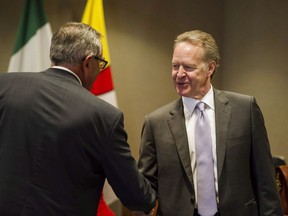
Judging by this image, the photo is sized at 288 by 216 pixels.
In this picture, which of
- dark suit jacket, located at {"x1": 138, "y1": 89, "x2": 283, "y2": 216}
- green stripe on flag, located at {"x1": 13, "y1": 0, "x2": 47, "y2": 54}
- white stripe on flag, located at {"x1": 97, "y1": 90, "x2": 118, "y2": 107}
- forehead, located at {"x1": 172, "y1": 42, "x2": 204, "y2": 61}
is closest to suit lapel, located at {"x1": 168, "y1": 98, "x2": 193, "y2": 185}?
dark suit jacket, located at {"x1": 138, "y1": 89, "x2": 283, "y2": 216}

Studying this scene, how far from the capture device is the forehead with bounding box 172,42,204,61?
6.04 ft

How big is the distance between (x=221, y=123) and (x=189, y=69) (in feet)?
0.93

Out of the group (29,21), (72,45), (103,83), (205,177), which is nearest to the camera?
(72,45)

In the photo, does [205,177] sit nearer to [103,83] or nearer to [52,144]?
[52,144]

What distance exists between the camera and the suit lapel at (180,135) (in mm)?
1757

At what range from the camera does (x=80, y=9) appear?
2992 millimetres

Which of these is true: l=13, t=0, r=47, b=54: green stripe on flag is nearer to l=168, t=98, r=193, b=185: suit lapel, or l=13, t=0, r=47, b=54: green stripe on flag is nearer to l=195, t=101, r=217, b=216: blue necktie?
l=168, t=98, r=193, b=185: suit lapel

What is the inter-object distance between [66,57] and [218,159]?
0.78 metres

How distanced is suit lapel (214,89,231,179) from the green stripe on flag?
1.48m

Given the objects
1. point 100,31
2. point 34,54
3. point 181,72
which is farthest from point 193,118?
point 34,54

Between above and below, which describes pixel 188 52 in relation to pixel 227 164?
above

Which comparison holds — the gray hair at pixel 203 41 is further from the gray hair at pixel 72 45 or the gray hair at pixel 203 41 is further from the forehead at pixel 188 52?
the gray hair at pixel 72 45

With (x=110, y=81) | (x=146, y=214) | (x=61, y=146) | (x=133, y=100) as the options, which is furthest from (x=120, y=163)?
(x=133, y=100)

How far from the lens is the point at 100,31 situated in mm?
2848
